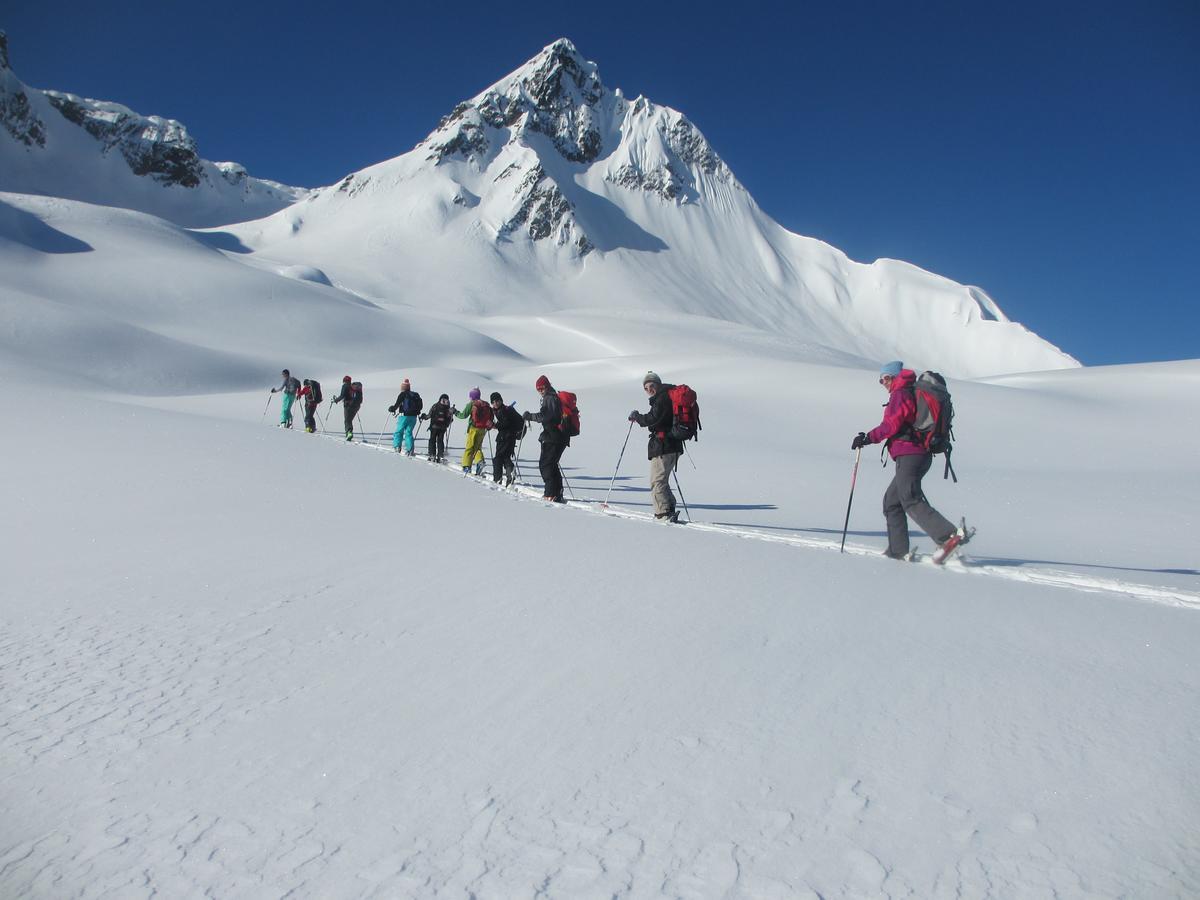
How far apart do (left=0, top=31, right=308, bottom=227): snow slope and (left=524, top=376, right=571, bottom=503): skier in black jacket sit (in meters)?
177

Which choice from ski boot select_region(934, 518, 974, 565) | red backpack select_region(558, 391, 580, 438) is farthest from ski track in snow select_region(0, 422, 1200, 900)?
red backpack select_region(558, 391, 580, 438)

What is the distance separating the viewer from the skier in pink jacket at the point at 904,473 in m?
6.04

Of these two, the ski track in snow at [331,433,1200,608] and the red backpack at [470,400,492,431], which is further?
the red backpack at [470,400,492,431]

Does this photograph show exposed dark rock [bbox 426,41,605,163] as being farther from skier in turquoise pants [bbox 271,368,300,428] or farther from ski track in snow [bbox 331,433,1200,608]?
ski track in snow [bbox 331,433,1200,608]

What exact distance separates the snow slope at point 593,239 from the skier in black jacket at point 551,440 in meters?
92.2

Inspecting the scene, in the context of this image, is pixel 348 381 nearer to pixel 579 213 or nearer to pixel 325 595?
pixel 325 595

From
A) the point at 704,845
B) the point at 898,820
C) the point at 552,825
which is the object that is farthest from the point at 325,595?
the point at 898,820

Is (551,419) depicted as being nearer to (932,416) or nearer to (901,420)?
(901,420)

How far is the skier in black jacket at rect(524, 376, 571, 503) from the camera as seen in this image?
31.7 ft

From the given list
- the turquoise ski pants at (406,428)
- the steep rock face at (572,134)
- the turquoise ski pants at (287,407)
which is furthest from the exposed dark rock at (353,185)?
the turquoise ski pants at (406,428)

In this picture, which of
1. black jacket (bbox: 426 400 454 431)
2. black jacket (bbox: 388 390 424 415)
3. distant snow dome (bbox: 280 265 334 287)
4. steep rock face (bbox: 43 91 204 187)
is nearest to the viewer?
black jacket (bbox: 426 400 454 431)

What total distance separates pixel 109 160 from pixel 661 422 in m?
200

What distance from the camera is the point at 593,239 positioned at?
142125 mm

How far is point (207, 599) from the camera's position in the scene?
385 centimetres
